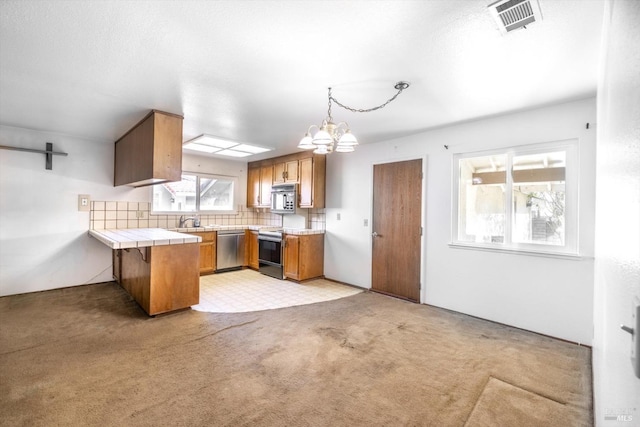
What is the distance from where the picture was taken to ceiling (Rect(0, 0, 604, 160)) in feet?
5.16

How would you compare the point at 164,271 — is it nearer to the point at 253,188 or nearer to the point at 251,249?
the point at 251,249

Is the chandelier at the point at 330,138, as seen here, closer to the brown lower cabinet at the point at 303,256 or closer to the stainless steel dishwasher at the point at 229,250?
the brown lower cabinet at the point at 303,256

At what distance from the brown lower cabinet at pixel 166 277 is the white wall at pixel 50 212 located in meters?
1.48

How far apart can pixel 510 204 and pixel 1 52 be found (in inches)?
177

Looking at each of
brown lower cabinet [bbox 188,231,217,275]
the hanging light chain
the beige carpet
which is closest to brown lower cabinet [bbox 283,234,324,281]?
brown lower cabinet [bbox 188,231,217,275]

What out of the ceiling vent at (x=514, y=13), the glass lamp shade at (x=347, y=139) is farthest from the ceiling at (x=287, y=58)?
the glass lamp shade at (x=347, y=139)

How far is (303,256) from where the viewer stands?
15.7ft

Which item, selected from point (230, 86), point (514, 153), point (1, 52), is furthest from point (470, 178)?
point (1, 52)

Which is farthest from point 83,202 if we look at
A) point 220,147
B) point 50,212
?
point 220,147

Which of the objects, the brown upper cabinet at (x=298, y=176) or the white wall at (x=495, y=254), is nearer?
the white wall at (x=495, y=254)

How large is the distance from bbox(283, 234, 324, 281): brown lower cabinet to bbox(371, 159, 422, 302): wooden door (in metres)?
1.04

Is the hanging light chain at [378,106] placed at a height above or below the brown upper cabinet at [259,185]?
above

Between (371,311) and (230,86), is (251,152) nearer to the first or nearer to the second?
(230,86)

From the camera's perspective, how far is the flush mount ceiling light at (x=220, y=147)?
4.28m
